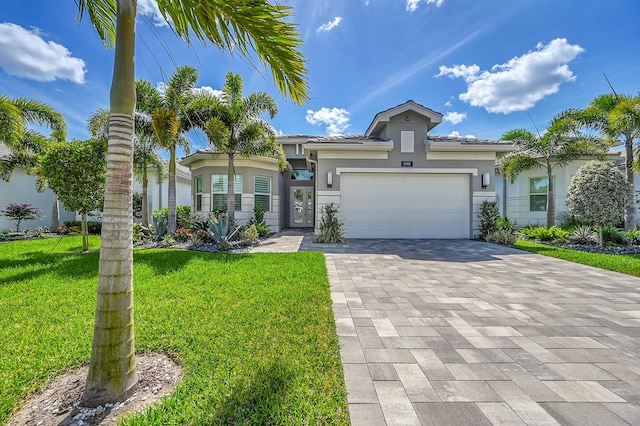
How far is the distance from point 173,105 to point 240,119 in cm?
244

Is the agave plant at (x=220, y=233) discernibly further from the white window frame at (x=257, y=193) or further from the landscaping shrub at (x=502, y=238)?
the landscaping shrub at (x=502, y=238)

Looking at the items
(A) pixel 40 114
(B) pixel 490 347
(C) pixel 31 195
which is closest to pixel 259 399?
(B) pixel 490 347

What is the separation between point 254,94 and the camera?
430 inches

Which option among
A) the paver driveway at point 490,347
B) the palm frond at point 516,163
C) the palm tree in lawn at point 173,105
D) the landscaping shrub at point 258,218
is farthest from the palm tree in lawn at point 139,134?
the palm frond at point 516,163

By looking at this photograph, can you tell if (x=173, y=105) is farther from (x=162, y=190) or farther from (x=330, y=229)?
(x=162, y=190)

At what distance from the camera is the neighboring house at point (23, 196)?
13.5 m

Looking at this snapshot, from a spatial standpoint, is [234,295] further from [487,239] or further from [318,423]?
[487,239]

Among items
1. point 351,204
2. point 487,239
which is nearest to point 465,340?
point 351,204

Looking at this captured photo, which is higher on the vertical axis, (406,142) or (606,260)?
(406,142)

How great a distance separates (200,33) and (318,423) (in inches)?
135

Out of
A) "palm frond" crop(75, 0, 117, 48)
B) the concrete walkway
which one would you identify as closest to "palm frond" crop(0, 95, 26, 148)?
"palm frond" crop(75, 0, 117, 48)

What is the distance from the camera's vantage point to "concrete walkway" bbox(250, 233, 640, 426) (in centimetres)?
199

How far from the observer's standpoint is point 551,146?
11.6m

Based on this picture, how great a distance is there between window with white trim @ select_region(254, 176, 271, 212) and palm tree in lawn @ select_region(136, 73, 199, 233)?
372 cm
